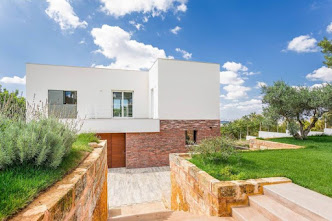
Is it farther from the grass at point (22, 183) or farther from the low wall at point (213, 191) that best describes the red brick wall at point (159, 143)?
the grass at point (22, 183)

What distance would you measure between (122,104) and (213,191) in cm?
986

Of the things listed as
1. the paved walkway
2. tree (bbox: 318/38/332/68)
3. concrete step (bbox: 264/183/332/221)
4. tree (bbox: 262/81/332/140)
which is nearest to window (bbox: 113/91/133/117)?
the paved walkway

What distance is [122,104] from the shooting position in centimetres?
1180

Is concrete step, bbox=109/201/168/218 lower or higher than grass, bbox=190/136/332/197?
lower

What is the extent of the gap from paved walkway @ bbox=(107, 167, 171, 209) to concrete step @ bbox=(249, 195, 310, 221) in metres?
4.50

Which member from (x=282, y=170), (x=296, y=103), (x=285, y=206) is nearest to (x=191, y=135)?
(x=296, y=103)

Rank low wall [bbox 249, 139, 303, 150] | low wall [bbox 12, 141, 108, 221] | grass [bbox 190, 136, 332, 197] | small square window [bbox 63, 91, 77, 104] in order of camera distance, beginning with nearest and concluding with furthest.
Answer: low wall [bbox 12, 141, 108, 221]
grass [bbox 190, 136, 332, 197]
low wall [bbox 249, 139, 303, 150]
small square window [bbox 63, 91, 77, 104]

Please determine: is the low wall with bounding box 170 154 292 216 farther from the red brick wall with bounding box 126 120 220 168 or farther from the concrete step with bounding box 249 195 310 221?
the red brick wall with bounding box 126 120 220 168

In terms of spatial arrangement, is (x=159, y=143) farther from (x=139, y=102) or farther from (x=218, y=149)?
(x=218, y=149)

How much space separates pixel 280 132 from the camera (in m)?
15.9

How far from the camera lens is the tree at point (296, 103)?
28.5ft

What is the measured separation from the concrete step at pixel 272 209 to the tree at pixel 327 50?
13396 mm

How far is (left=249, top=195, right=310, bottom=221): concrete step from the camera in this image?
2.40m

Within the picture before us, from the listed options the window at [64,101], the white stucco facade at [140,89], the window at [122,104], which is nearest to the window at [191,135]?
the white stucco facade at [140,89]
